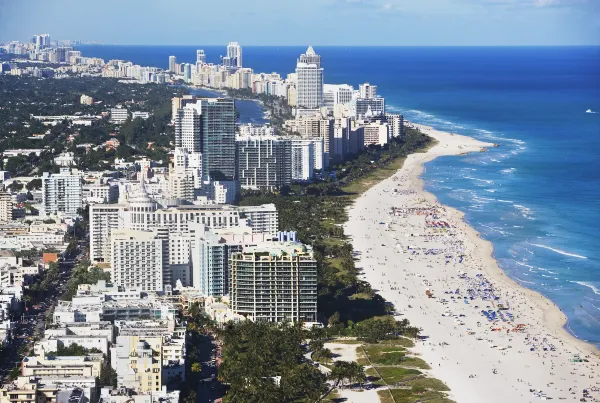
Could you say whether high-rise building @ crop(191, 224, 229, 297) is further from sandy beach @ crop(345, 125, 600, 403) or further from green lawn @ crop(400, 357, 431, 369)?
green lawn @ crop(400, 357, 431, 369)

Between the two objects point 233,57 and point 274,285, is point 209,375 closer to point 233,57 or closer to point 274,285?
point 274,285

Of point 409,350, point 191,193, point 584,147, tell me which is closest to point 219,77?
point 584,147

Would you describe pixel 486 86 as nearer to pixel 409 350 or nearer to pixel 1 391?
pixel 409 350

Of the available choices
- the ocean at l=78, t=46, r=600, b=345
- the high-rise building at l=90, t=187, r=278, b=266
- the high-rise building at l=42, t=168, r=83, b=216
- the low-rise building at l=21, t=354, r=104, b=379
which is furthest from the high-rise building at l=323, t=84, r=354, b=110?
the low-rise building at l=21, t=354, r=104, b=379

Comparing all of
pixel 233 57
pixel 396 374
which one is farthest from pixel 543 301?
pixel 233 57

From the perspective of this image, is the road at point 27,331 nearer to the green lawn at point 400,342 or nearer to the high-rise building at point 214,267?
the high-rise building at point 214,267
